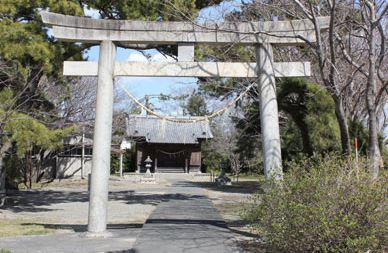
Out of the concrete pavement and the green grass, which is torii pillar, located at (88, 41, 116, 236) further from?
the green grass

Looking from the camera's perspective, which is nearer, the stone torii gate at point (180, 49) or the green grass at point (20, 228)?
the stone torii gate at point (180, 49)

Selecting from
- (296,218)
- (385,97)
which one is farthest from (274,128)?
(385,97)

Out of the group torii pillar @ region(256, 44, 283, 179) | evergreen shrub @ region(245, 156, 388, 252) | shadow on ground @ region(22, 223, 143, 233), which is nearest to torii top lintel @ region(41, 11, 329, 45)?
torii pillar @ region(256, 44, 283, 179)

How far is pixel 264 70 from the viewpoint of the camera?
1050 centimetres

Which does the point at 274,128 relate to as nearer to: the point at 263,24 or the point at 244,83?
the point at 263,24

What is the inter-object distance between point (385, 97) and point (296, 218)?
14456mm

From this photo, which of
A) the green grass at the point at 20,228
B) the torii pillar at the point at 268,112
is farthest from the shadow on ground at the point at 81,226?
the torii pillar at the point at 268,112

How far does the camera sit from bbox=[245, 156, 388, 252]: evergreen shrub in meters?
7.02

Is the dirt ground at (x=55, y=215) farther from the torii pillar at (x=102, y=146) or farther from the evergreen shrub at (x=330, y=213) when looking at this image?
the evergreen shrub at (x=330, y=213)

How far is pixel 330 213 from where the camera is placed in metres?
7.18

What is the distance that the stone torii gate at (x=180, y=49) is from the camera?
10359 mm

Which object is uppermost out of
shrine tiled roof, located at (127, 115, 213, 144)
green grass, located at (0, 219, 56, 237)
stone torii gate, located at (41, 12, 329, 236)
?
shrine tiled roof, located at (127, 115, 213, 144)

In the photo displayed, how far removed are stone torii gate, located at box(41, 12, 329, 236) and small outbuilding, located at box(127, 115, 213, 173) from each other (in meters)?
37.1

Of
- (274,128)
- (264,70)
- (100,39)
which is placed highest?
(100,39)
